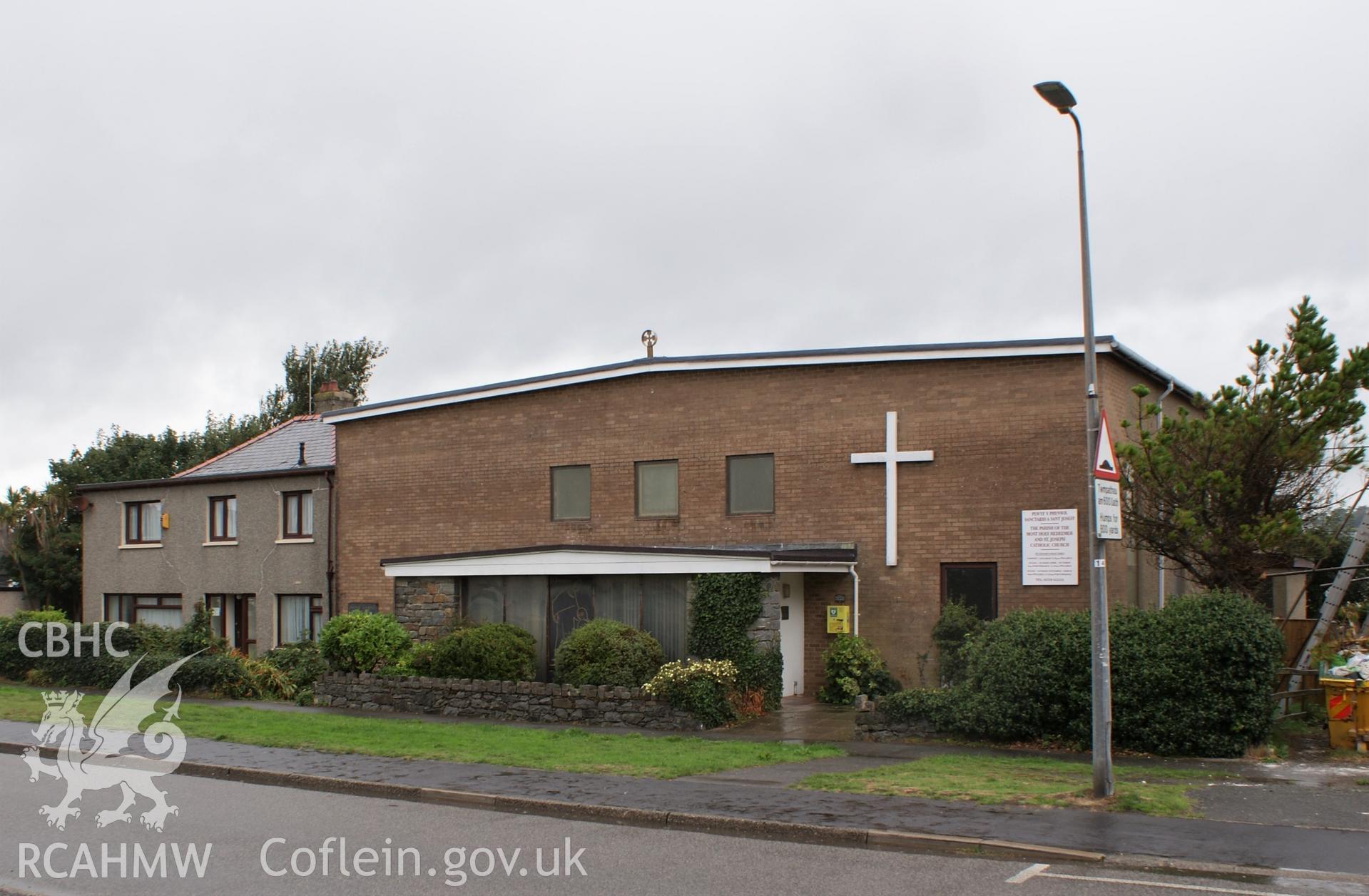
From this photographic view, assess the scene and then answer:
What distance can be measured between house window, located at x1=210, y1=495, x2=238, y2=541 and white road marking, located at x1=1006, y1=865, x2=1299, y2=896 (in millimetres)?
25714

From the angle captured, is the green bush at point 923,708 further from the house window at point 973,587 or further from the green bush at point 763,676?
the house window at point 973,587

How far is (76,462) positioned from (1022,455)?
133 ft

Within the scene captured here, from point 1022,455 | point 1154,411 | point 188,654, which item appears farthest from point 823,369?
point 188,654

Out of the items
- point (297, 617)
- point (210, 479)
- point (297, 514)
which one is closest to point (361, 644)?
point (297, 617)

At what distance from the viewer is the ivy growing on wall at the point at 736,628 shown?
1944 cm

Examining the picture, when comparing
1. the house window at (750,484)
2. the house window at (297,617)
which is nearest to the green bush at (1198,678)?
the house window at (750,484)

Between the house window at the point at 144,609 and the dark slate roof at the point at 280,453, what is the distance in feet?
10.6

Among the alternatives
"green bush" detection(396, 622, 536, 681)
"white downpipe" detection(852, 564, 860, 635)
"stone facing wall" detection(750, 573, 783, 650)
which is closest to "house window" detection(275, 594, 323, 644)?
"green bush" detection(396, 622, 536, 681)

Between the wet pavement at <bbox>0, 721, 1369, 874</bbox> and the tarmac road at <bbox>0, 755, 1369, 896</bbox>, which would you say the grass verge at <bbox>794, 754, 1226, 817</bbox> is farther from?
the tarmac road at <bbox>0, 755, 1369, 896</bbox>

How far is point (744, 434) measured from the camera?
2305cm

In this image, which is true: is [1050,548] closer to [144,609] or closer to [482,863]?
[482,863]

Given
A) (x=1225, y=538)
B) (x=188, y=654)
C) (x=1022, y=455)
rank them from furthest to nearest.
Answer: (x=188, y=654), (x=1022, y=455), (x=1225, y=538)

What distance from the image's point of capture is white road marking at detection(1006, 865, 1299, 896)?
847 cm

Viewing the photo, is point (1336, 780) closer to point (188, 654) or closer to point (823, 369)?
point (823, 369)
